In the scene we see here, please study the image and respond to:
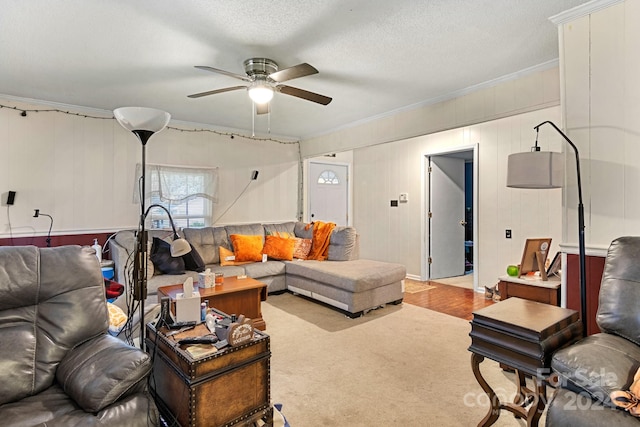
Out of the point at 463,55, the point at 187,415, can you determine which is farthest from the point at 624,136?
the point at 187,415

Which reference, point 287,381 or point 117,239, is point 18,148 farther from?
point 287,381

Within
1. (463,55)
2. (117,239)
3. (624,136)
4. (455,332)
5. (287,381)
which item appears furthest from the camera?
(117,239)

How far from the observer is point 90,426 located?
1.23 m

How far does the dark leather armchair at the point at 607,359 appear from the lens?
1316mm

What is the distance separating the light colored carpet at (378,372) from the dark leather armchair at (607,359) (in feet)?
2.34

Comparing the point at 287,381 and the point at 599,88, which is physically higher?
the point at 599,88

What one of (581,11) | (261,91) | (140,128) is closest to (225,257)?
(261,91)

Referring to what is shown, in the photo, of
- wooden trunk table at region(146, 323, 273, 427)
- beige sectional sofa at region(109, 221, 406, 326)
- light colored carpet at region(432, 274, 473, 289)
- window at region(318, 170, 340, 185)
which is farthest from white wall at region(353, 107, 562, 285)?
wooden trunk table at region(146, 323, 273, 427)

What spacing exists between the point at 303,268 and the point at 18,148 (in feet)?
11.6

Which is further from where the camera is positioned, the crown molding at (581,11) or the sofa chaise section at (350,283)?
the sofa chaise section at (350,283)

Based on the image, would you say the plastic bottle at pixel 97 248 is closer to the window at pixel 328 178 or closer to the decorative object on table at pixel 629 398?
the window at pixel 328 178

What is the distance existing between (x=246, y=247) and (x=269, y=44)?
2.77 m

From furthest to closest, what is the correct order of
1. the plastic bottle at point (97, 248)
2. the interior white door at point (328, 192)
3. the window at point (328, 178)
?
the window at point (328, 178) → the interior white door at point (328, 192) → the plastic bottle at point (97, 248)

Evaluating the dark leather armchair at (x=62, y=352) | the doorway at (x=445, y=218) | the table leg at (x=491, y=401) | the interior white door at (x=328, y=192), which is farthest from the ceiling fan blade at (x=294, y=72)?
the interior white door at (x=328, y=192)
